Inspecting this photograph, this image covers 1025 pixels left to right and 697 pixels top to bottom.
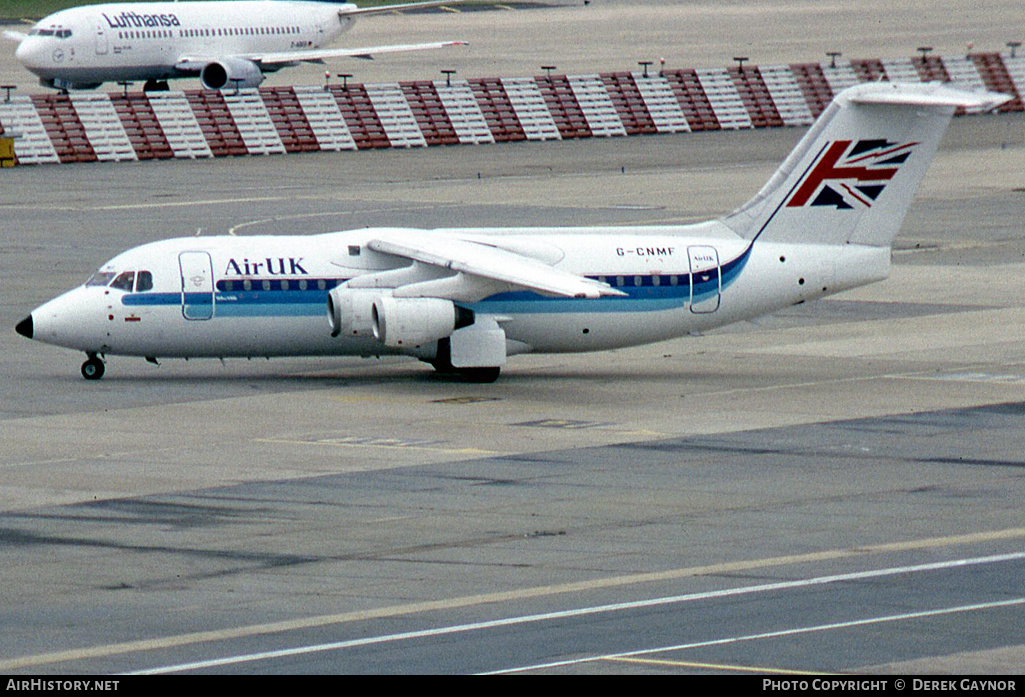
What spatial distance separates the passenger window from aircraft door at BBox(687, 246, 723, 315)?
10704 mm

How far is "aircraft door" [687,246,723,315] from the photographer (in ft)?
130

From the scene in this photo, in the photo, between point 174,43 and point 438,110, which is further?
point 174,43

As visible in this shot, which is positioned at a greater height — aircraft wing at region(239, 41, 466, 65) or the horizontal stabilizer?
the horizontal stabilizer

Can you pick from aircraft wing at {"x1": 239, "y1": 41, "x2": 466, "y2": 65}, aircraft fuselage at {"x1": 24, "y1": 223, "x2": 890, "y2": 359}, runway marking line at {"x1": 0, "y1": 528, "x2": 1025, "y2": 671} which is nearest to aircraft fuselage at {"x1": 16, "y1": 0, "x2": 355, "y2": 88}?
aircraft wing at {"x1": 239, "y1": 41, "x2": 466, "y2": 65}

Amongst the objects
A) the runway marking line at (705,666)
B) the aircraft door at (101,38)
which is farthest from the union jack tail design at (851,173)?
the aircraft door at (101,38)

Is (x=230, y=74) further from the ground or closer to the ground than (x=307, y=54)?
further from the ground

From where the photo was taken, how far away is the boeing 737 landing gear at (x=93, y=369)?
40.0m

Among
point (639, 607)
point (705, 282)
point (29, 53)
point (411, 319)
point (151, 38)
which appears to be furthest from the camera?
point (151, 38)

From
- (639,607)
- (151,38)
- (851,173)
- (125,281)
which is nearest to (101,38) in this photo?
(151,38)

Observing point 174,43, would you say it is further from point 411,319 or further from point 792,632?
point 792,632

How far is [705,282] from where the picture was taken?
3972 centimetres

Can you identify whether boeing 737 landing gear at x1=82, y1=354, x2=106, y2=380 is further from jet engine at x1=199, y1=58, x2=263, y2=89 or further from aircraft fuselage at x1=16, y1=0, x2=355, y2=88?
aircraft fuselage at x1=16, y1=0, x2=355, y2=88

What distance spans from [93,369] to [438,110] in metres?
56.5

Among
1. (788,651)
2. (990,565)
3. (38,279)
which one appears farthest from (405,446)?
(38,279)
